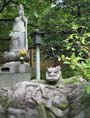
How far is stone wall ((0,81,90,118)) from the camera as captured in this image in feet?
14.9

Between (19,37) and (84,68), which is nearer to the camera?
(84,68)

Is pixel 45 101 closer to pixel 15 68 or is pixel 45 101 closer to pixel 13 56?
pixel 15 68

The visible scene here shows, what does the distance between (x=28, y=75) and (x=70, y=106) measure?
7.38 meters

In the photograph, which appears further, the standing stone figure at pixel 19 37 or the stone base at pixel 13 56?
the standing stone figure at pixel 19 37

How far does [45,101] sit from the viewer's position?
4.55 m

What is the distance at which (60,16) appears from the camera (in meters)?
16.8

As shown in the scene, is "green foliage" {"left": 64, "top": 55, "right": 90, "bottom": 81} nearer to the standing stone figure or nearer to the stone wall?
the stone wall

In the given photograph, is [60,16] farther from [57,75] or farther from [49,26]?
[57,75]

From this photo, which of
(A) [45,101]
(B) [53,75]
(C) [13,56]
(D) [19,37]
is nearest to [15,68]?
(C) [13,56]

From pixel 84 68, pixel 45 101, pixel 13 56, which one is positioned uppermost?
pixel 84 68

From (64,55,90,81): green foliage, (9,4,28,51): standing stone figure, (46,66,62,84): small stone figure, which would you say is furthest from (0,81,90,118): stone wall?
(9,4,28,51): standing stone figure

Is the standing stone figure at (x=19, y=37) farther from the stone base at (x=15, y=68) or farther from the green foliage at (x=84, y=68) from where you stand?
the green foliage at (x=84, y=68)

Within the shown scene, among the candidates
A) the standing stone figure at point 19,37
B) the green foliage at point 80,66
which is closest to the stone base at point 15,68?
the standing stone figure at point 19,37

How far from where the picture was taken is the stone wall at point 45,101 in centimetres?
454
